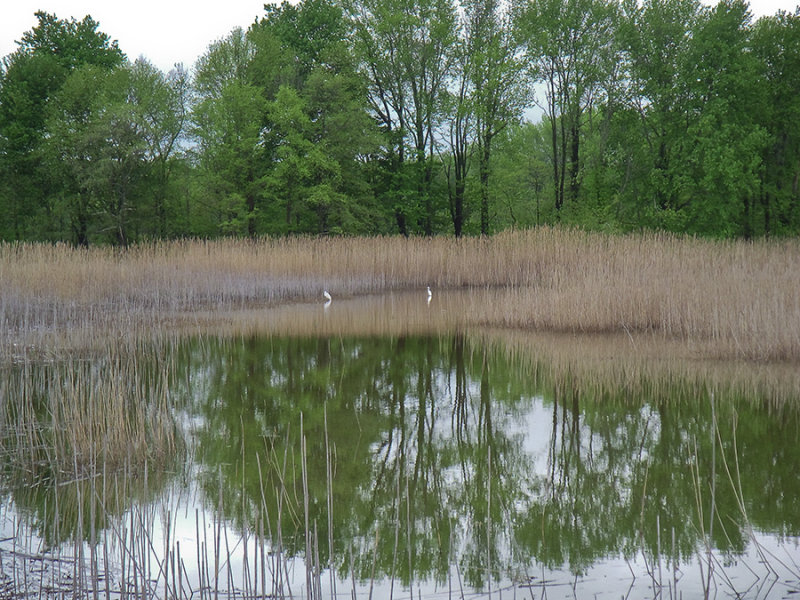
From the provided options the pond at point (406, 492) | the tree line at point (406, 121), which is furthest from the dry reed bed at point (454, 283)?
the tree line at point (406, 121)

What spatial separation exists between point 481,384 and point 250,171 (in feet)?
68.7

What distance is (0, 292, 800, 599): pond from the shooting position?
8.43ft

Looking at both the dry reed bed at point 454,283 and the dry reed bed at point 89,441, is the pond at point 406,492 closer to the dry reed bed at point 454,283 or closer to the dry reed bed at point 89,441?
the dry reed bed at point 89,441

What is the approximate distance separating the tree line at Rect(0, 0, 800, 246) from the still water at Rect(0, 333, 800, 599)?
16688 mm

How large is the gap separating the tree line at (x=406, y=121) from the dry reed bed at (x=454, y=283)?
6.93m

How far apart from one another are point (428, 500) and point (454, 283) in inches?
466

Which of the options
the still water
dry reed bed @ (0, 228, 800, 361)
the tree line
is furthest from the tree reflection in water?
the tree line

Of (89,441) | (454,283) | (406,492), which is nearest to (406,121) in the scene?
(454,283)

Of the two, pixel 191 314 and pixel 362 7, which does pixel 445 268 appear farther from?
pixel 362 7

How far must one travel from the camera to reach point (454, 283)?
50.1ft

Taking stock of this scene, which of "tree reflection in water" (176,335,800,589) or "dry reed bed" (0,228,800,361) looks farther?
"dry reed bed" (0,228,800,361)

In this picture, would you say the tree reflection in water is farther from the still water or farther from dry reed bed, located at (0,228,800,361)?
dry reed bed, located at (0,228,800,361)

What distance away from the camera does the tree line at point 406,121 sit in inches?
854

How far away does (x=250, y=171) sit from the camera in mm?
25594
